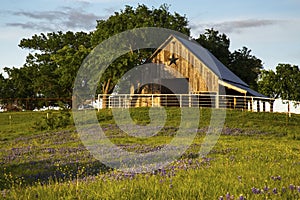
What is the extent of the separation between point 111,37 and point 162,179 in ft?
163

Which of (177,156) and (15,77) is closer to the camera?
(177,156)

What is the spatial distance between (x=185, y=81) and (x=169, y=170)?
41232 millimetres

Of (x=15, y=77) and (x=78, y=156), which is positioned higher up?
(x=15, y=77)

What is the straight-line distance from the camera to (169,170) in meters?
10.5

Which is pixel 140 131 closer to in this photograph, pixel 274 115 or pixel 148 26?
pixel 274 115

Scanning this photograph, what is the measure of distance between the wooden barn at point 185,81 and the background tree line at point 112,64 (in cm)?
492

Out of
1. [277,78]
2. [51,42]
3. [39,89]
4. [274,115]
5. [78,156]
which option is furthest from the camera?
[51,42]

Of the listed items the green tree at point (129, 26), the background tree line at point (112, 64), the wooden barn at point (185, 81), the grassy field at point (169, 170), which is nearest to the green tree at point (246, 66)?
the background tree line at point (112, 64)

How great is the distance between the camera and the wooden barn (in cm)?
4775

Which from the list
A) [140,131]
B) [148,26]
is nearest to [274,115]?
[140,131]

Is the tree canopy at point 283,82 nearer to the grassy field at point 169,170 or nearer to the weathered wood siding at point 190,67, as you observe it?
the weathered wood siding at point 190,67

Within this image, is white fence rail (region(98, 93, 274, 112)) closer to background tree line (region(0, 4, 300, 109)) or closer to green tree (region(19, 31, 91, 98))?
background tree line (region(0, 4, 300, 109))

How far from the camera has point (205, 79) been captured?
48.4 m

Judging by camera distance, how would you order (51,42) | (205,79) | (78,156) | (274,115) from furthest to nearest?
1. (51,42)
2. (205,79)
3. (274,115)
4. (78,156)
